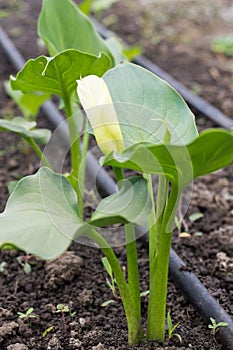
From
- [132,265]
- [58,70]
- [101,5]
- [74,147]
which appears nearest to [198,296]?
[132,265]

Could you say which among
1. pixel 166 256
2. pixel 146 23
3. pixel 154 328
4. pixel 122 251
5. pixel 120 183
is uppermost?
pixel 120 183

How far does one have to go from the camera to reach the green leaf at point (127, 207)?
37.1 inches

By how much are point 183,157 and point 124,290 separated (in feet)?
1.22

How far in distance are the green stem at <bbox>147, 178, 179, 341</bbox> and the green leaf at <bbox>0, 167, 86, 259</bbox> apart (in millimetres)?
179

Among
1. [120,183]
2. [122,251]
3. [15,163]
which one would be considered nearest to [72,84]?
[120,183]

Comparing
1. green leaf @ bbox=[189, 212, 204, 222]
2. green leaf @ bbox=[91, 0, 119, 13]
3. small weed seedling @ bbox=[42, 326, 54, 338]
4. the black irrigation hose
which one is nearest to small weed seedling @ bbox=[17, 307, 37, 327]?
small weed seedling @ bbox=[42, 326, 54, 338]

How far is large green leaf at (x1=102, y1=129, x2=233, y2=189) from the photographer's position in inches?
35.8

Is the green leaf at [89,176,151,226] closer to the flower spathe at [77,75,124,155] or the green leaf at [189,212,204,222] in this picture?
the flower spathe at [77,75,124,155]

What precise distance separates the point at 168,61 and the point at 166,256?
89.4 inches

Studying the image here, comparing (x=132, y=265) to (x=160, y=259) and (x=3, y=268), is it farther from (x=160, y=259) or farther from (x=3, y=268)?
(x=3, y=268)

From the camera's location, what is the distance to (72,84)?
1.47m

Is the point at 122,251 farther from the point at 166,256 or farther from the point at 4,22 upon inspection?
the point at 4,22

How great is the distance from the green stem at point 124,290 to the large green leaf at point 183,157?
18 cm

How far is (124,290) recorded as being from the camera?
1.18m
